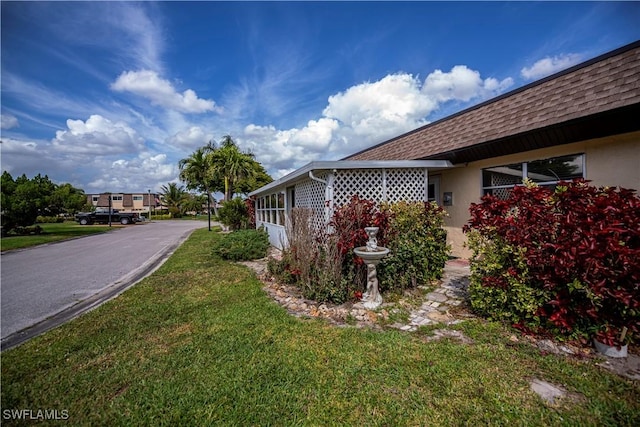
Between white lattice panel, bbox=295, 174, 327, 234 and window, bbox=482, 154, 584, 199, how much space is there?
3.93 m

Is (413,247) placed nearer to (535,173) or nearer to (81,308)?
(535,173)

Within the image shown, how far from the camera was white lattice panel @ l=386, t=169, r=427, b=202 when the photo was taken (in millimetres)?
6992

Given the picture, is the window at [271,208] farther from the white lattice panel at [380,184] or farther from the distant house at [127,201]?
the distant house at [127,201]

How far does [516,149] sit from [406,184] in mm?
2411

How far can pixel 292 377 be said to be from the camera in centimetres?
282

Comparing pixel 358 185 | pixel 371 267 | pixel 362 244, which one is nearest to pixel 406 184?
pixel 358 185

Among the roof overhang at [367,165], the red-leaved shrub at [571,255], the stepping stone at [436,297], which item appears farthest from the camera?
the roof overhang at [367,165]

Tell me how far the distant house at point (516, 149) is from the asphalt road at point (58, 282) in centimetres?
519

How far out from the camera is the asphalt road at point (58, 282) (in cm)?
470

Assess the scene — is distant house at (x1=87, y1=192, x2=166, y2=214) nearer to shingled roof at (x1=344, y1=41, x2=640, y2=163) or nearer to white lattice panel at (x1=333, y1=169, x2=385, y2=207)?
white lattice panel at (x1=333, y1=169, x2=385, y2=207)

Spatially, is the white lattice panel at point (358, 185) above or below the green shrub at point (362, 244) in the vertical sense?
above

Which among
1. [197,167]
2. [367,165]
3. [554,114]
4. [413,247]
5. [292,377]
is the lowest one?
[292,377]

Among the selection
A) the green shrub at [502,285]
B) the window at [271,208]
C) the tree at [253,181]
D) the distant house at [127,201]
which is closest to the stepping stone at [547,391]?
the green shrub at [502,285]

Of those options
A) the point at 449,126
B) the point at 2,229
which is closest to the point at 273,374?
the point at 449,126
